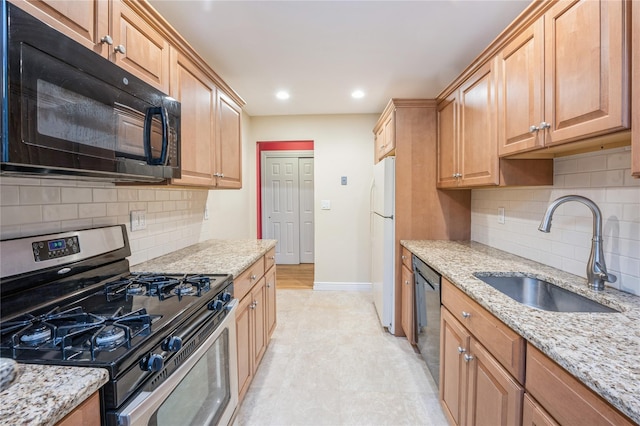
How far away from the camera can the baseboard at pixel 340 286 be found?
3.98 m

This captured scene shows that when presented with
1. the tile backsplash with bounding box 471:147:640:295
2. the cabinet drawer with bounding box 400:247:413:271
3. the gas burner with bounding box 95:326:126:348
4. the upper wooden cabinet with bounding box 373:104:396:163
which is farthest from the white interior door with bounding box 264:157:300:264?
the gas burner with bounding box 95:326:126:348

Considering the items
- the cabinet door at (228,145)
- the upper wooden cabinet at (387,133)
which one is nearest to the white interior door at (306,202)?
the upper wooden cabinet at (387,133)

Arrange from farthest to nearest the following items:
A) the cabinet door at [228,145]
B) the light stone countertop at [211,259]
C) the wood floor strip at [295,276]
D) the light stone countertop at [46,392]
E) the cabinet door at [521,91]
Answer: the wood floor strip at [295,276] → the cabinet door at [228,145] → the light stone countertop at [211,259] → the cabinet door at [521,91] → the light stone countertop at [46,392]

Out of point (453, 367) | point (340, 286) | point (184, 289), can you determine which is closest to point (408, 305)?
point (453, 367)

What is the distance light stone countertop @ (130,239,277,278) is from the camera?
164cm

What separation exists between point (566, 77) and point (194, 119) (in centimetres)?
183

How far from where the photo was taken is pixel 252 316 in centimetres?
192

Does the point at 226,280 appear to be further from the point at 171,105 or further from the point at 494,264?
the point at 494,264

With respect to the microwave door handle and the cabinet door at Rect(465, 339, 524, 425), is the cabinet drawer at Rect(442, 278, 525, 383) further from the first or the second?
the microwave door handle

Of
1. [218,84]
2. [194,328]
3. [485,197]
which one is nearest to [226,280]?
[194,328]

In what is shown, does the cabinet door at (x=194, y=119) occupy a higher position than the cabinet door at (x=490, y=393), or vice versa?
the cabinet door at (x=194, y=119)

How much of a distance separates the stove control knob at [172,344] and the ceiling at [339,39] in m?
1.70

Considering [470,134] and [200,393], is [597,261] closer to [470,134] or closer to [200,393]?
[470,134]

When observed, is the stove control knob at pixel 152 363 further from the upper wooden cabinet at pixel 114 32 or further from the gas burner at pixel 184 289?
the upper wooden cabinet at pixel 114 32
